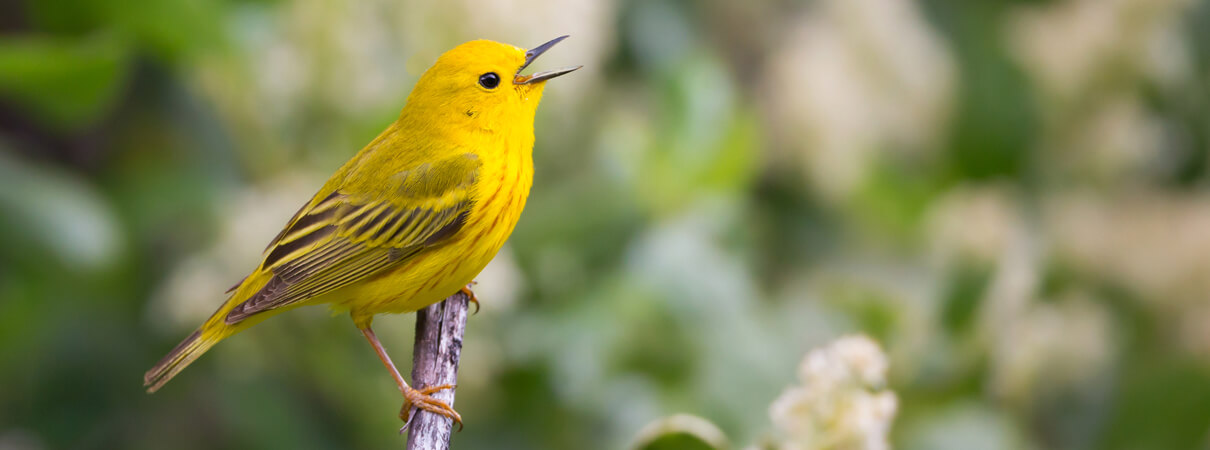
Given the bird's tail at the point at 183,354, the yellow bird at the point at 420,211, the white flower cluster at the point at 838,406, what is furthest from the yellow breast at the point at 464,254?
the white flower cluster at the point at 838,406

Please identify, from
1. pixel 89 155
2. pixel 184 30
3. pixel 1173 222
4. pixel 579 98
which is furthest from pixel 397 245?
pixel 1173 222

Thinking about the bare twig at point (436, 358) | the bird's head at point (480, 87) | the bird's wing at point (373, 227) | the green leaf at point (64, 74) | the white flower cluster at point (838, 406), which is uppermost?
the green leaf at point (64, 74)

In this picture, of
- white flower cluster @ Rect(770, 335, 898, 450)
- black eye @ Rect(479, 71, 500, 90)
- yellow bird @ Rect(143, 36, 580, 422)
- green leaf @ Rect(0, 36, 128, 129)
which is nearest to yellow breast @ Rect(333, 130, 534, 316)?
yellow bird @ Rect(143, 36, 580, 422)

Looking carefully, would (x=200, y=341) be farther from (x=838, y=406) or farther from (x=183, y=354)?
(x=838, y=406)

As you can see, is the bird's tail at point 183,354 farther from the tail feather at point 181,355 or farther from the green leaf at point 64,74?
the green leaf at point 64,74

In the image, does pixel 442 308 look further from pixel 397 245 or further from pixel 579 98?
pixel 579 98
